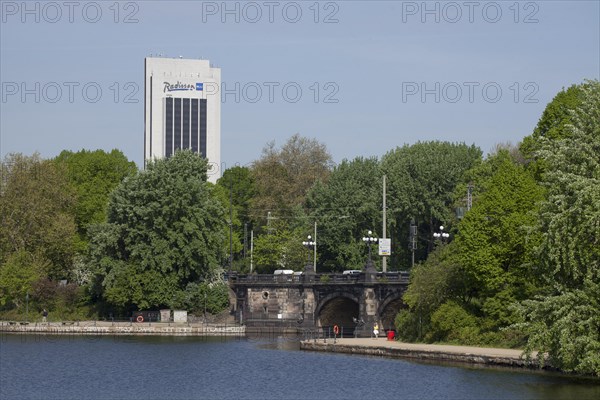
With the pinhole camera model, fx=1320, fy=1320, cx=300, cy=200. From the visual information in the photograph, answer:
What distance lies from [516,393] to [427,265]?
1033 inches

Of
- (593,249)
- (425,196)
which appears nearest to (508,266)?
Answer: (593,249)

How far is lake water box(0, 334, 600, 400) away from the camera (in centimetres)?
5872

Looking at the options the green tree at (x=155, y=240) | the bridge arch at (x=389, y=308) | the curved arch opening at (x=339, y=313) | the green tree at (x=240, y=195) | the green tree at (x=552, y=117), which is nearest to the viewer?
the green tree at (x=552, y=117)

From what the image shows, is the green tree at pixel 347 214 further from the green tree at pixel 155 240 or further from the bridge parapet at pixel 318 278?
the green tree at pixel 155 240

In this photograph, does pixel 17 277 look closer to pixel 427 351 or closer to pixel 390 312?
pixel 390 312

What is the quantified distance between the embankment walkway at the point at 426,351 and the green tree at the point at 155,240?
78.8 feet

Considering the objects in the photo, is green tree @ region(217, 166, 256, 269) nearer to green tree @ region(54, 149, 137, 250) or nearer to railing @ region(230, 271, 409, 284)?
green tree @ region(54, 149, 137, 250)

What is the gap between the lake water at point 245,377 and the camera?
58.7m

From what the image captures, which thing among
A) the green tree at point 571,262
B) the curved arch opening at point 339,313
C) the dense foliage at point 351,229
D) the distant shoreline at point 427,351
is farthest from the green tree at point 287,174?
the green tree at point 571,262

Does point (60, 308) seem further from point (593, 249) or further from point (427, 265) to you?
point (593, 249)

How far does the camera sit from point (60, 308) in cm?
11031

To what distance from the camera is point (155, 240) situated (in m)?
104

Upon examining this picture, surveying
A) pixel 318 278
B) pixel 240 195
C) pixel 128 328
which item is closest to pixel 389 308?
pixel 318 278

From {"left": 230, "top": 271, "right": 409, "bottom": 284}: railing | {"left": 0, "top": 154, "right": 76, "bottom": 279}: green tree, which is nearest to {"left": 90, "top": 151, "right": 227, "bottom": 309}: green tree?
{"left": 230, "top": 271, "right": 409, "bottom": 284}: railing
